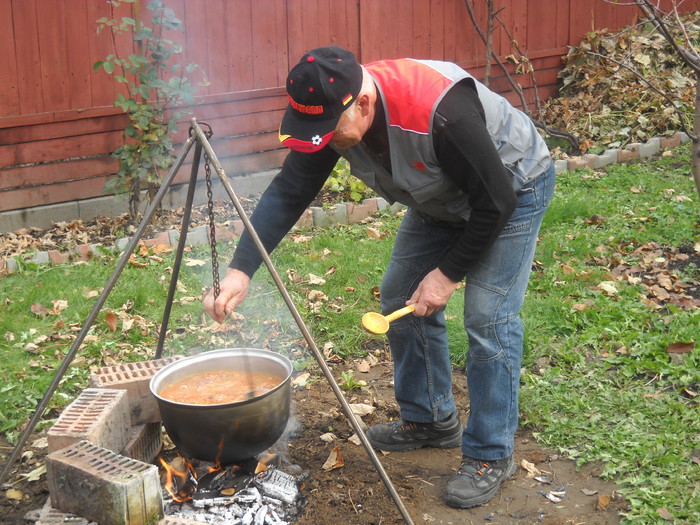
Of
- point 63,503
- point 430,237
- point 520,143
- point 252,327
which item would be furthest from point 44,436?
point 520,143

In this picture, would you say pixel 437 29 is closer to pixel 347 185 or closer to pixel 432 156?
pixel 347 185

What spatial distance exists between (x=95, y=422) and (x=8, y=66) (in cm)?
484

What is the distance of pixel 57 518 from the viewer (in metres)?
2.94

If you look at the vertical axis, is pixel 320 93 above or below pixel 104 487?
above

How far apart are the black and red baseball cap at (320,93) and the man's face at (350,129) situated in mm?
63

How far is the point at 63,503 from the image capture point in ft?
9.78

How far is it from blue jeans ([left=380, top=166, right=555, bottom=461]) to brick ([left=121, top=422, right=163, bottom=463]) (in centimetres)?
123

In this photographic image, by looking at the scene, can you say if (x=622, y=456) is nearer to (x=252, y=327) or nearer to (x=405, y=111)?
(x=405, y=111)

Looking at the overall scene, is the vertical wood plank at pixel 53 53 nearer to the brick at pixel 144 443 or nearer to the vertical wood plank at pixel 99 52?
the vertical wood plank at pixel 99 52

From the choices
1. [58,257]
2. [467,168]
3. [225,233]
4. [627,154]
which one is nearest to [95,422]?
[467,168]

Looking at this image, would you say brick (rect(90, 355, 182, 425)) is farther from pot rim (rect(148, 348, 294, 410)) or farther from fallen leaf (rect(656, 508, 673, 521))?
fallen leaf (rect(656, 508, 673, 521))

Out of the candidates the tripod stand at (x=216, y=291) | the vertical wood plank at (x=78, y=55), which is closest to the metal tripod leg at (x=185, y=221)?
the tripod stand at (x=216, y=291)

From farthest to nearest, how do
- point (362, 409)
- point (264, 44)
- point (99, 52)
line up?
point (264, 44)
point (99, 52)
point (362, 409)

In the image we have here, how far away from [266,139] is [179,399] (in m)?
5.72
